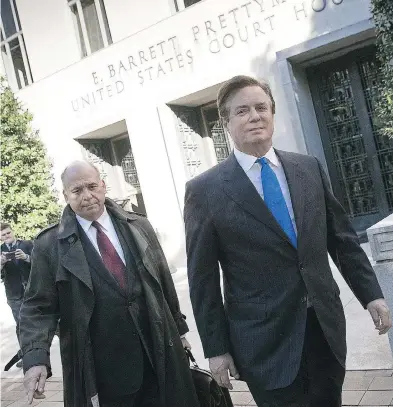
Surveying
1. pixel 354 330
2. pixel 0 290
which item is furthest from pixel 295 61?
pixel 0 290

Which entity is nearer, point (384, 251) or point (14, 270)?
point (384, 251)

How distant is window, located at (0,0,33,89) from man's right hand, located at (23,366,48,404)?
10.7 meters

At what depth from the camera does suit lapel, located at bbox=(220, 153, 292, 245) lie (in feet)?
6.91

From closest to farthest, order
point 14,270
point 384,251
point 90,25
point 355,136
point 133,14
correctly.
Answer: point 384,251, point 14,270, point 355,136, point 133,14, point 90,25

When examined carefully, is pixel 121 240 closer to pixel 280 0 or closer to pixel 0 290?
pixel 280 0

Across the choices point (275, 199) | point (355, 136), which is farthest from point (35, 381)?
point (355, 136)

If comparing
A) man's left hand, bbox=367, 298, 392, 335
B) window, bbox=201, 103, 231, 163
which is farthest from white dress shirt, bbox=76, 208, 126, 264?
window, bbox=201, 103, 231, 163

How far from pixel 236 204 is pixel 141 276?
861 millimetres

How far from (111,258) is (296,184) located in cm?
114

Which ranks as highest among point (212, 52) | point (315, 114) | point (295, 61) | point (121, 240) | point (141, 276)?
point (212, 52)

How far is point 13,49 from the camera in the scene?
12.2 m

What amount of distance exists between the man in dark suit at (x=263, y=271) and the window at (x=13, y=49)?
11.0m

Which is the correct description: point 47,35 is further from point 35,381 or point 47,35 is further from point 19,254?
point 35,381

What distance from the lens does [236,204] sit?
2.16m
